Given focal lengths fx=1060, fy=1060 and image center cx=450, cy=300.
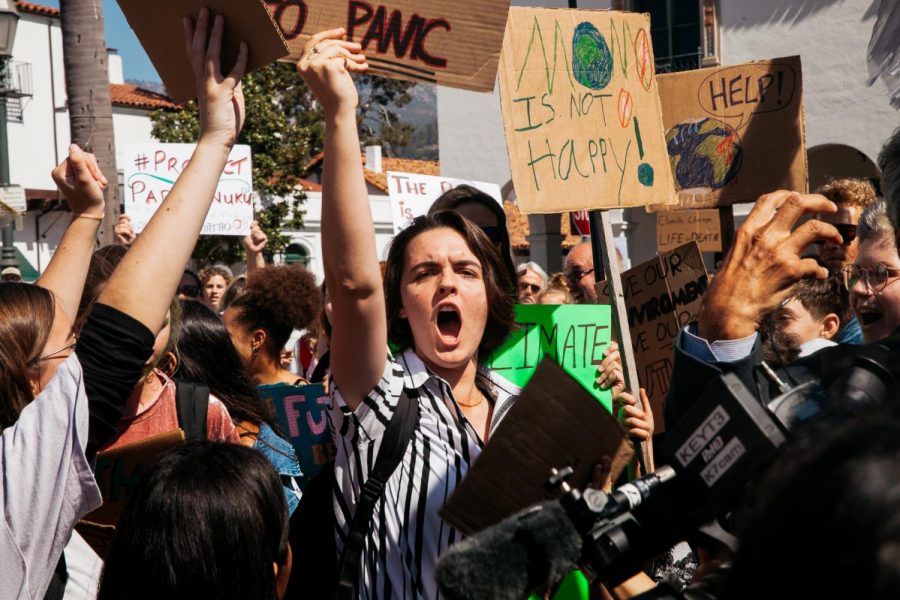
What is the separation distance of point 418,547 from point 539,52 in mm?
2444

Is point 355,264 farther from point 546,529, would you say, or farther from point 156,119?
point 156,119

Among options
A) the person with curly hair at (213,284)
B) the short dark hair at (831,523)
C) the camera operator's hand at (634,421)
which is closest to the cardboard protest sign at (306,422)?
the camera operator's hand at (634,421)

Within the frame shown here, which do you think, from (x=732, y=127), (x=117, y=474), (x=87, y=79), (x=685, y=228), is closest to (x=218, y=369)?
(x=117, y=474)

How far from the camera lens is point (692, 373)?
178 cm

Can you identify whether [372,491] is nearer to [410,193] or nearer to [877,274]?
[877,274]

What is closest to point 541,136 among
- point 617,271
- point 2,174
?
point 617,271

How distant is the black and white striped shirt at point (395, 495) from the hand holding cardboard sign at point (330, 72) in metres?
0.60

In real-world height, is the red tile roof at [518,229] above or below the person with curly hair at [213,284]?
above

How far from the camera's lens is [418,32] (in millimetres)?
3045

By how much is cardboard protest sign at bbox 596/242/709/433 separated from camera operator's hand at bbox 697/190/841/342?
2.54 metres

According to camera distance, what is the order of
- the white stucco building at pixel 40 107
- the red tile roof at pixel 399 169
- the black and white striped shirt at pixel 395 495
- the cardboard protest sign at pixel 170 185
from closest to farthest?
the black and white striped shirt at pixel 395 495
the cardboard protest sign at pixel 170 185
the red tile roof at pixel 399 169
the white stucco building at pixel 40 107

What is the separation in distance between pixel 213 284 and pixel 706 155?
4798mm

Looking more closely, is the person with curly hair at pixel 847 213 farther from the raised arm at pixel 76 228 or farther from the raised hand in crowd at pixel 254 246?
the raised hand in crowd at pixel 254 246

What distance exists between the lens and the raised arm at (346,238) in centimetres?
228
